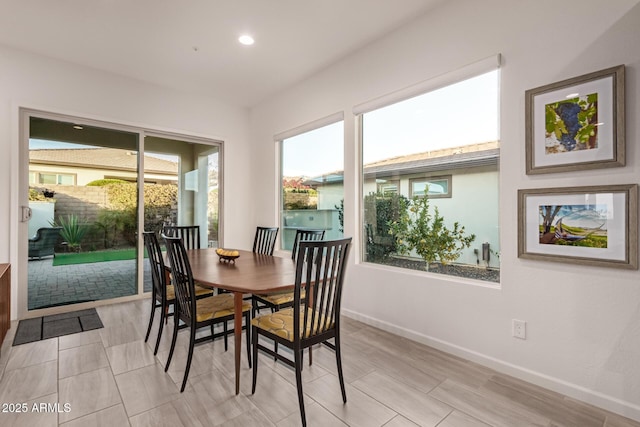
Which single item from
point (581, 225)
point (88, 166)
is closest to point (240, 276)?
point (581, 225)

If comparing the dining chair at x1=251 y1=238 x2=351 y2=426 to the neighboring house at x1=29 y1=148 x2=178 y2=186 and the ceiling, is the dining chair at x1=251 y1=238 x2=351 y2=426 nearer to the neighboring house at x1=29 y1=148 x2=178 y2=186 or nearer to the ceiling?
the ceiling

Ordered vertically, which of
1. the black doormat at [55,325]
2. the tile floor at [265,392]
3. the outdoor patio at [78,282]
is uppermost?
the outdoor patio at [78,282]

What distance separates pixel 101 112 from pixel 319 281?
3.68 meters

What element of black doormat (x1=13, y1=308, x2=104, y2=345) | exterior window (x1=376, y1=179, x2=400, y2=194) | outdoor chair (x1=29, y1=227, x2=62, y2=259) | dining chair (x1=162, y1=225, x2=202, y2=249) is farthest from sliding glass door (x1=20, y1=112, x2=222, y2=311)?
exterior window (x1=376, y1=179, x2=400, y2=194)

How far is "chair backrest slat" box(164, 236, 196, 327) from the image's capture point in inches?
78.9

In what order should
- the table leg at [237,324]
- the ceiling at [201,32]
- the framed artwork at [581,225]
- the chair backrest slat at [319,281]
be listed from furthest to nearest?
the ceiling at [201,32] < the table leg at [237,324] < the framed artwork at [581,225] < the chair backrest slat at [319,281]

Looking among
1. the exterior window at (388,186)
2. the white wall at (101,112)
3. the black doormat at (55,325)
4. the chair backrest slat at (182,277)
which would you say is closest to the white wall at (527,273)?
the exterior window at (388,186)

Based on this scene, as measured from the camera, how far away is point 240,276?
2100 mm

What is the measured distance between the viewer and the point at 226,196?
492cm

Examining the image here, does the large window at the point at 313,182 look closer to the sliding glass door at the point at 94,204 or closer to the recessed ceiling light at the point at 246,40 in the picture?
the recessed ceiling light at the point at 246,40

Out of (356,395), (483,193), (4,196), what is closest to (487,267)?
(483,193)

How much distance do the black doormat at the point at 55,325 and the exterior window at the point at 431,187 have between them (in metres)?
3.33

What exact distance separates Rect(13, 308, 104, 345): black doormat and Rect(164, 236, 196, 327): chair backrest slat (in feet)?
5.41

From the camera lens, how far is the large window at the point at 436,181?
2.48 metres
